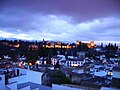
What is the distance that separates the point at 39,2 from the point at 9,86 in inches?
73.5

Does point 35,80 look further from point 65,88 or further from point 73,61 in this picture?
point 73,61

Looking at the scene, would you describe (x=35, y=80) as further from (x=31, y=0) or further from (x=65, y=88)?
(x=31, y=0)

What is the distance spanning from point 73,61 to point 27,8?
10.5 meters

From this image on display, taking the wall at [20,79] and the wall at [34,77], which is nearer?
the wall at [20,79]

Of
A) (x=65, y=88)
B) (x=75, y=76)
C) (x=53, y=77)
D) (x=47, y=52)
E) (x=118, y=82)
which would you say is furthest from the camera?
(x=47, y=52)

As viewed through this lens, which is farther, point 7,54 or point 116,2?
point 7,54

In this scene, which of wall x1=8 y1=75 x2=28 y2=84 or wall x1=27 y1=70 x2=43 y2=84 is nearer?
wall x1=8 y1=75 x2=28 y2=84

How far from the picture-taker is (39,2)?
165 inches

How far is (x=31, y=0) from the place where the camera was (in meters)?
4.15

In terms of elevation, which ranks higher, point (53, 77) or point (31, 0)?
point (31, 0)

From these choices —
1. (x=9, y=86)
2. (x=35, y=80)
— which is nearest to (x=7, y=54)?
(x=35, y=80)

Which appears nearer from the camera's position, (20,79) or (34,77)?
(20,79)

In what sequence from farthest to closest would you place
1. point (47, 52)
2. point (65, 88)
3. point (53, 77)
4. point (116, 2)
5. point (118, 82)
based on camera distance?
1. point (47, 52)
2. point (53, 77)
3. point (118, 82)
4. point (65, 88)
5. point (116, 2)

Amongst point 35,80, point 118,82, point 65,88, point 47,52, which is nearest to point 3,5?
point 65,88
